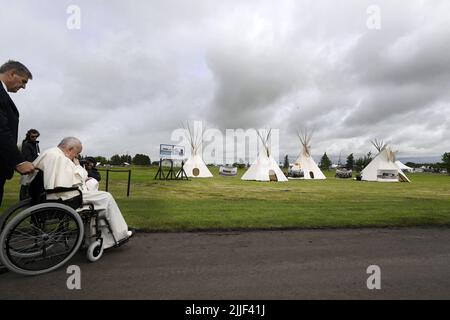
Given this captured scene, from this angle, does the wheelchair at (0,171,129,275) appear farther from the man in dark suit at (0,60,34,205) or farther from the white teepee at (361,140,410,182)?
the white teepee at (361,140,410,182)

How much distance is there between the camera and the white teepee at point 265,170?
28516 millimetres

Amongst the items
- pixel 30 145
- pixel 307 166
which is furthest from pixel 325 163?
pixel 30 145

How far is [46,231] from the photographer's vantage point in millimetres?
3318

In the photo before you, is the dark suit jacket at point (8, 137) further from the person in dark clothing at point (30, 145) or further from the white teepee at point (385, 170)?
the white teepee at point (385, 170)

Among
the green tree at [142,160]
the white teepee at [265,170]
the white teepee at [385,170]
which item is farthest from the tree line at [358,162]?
the green tree at [142,160]

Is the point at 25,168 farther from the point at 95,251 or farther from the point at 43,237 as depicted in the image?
the point at 95,251

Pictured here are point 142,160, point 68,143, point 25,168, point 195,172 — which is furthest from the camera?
point 142,160

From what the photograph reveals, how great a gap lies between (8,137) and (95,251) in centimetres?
176

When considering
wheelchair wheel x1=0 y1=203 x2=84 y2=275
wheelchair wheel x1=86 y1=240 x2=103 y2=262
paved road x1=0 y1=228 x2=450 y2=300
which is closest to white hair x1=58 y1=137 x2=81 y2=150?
wheelchair wheel x1=0 y1=203 x2=84 y2=275

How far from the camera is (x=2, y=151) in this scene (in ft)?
10.1

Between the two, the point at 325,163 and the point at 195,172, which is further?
the point at 325,163

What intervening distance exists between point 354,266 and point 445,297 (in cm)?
95
